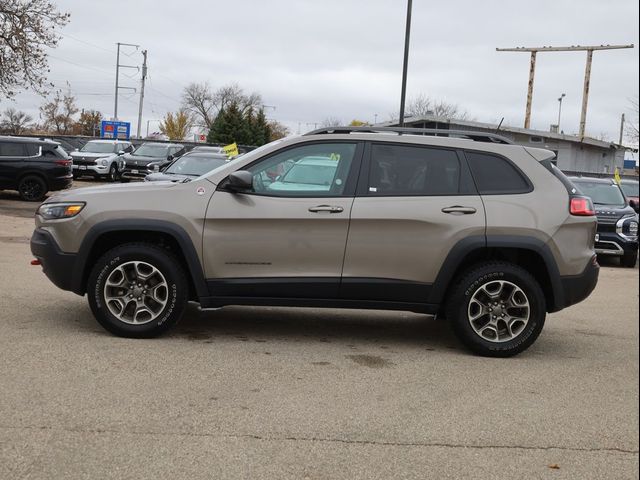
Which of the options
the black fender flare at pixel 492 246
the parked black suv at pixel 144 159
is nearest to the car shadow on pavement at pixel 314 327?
the black fender flare at pixel 492 246

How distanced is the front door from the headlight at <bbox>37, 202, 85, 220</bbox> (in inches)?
43.5

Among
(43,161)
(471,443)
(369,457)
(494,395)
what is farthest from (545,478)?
(43,161)

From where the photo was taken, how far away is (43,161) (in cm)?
2066

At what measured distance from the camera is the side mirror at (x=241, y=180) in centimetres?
592

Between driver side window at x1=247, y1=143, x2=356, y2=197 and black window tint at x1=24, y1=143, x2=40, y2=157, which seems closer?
driver side window at x1=247, y1=143, x2=356, y2=197

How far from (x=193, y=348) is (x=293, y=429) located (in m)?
1.92

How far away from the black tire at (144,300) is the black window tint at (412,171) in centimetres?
174

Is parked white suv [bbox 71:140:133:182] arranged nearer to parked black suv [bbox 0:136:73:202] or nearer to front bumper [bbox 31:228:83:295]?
parked black suv [bbox 0:136:73:202]

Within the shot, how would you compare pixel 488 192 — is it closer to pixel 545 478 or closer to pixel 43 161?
pixel 545 478

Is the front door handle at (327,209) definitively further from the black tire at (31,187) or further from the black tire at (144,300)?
the black tire at (31,187)

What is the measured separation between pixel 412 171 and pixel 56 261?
9.99ft

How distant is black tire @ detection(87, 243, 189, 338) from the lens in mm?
6020

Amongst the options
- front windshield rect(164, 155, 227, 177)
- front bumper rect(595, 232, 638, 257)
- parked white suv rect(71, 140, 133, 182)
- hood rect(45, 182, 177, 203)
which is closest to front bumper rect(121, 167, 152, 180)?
parked white suv rect(71, 140, 133, 182)

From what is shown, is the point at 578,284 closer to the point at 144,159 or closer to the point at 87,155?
the point at 144,159
